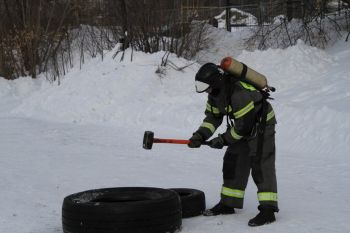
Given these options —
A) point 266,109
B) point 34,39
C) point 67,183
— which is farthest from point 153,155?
point 34,39

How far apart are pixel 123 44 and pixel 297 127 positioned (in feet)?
26.3

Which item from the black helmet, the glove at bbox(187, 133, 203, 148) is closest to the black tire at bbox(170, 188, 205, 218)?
the glove at bbox(187, 133, 203, 148)

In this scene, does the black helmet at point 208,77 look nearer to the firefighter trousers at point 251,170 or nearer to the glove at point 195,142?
the glove at point 195,142

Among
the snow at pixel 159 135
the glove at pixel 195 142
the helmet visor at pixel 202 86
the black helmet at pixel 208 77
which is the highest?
the black helmet at pixel 208 77

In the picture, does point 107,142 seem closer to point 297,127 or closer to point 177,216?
point 297,127

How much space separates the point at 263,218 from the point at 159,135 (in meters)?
6.11

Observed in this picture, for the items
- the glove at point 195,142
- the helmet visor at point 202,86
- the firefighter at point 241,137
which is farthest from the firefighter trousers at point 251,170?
the helmet visor at point 202,86

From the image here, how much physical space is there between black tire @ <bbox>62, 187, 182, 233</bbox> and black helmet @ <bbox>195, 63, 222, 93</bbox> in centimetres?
105

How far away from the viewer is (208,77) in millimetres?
5457

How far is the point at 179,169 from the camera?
851cm

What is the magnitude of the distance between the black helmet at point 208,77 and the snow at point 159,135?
130 centimetres

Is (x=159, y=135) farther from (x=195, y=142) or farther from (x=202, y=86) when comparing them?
(x=202, y=86)

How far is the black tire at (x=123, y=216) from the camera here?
4.86 m

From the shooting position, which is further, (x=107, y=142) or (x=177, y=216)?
(x=107, y=142)
